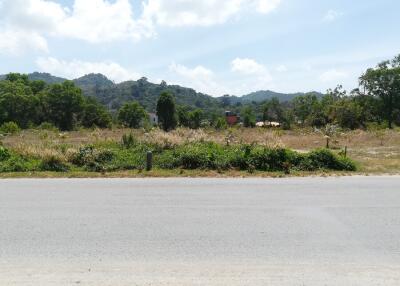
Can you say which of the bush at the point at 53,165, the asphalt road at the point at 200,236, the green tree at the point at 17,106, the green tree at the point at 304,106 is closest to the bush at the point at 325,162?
the asphalt road at the point at 200,236

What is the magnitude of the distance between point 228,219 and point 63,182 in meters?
6.17

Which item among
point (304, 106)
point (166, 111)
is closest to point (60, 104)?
point (166, 111)

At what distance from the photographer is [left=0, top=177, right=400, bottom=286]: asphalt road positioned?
4.56 meters

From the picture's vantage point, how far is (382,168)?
13695 mm

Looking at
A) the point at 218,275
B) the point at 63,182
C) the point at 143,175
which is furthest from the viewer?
the point at 143,175

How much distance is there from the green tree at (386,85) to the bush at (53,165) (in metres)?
68.4

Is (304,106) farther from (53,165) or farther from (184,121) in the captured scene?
(53,165)

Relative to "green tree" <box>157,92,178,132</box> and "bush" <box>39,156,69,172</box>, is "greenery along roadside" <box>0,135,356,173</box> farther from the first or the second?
"green tree" <box>157,92,178,132</box>

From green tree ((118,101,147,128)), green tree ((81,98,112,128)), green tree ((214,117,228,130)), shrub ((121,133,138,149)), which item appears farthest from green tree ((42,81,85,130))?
shrub ((121,133,138,149))

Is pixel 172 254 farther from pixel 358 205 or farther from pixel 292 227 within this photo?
pixel 358 205

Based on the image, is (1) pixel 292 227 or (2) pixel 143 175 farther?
(2) pixel 143 175

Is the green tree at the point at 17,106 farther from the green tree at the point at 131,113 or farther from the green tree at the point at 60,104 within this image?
the green tree at the point at 131,113

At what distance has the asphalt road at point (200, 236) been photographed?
4.56 meters

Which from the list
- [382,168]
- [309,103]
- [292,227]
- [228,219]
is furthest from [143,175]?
[309,103]
